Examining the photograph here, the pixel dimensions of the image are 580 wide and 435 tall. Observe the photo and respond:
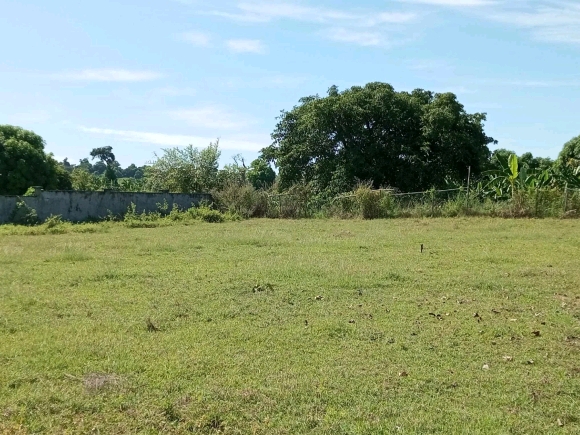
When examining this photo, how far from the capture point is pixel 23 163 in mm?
Answer: 35719

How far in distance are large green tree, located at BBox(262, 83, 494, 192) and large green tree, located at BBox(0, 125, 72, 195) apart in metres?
17.7

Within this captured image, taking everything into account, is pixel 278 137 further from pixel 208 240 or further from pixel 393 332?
pixel 393 332

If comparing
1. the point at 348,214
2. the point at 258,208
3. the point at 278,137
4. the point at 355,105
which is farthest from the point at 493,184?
the point at 278,137

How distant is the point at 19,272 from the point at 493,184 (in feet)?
61.6

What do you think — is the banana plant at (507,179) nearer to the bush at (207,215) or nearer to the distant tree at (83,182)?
the bush at (207,215)

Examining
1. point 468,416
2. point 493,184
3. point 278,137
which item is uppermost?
point 278,137

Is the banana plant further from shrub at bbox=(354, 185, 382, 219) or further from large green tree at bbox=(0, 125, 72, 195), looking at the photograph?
large green tree at bbox=(0, 125, 72, 195)

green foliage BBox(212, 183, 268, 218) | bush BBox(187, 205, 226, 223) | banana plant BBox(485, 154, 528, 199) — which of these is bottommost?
bush BBox(187, 205, 226, 223)

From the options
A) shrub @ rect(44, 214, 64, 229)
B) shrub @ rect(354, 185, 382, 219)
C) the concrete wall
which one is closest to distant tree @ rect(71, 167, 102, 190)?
the concrete wall

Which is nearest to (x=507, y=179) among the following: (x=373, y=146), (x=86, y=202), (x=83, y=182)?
(x=373, y=146)

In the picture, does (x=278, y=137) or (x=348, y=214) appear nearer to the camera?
(x=348, y=214)

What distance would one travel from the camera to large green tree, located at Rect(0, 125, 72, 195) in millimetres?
35250

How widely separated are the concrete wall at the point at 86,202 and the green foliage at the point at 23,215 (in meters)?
0.20

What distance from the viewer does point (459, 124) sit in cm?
2845
